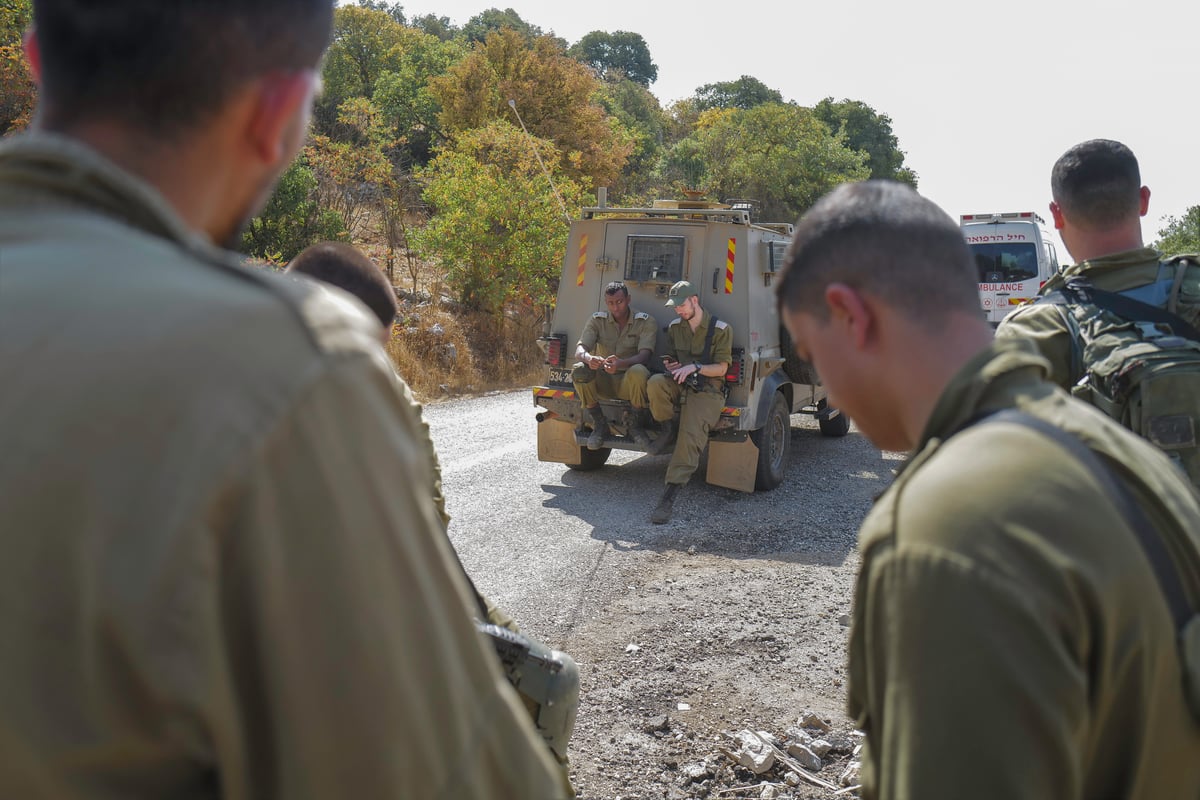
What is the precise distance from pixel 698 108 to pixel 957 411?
178 feet

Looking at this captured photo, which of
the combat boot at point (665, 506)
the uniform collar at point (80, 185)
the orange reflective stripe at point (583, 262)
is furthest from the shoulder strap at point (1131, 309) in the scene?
the orange reflective stripe at point (583, 262)

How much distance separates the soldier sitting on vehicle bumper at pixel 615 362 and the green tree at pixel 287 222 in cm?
875

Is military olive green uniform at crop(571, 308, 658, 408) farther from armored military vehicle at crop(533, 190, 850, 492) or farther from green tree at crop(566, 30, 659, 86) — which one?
green tree at crop(566, 30, 659, 86)

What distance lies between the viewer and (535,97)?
2572 centimetres

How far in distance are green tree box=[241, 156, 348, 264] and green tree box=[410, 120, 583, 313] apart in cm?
181

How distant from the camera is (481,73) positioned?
81.9 ft

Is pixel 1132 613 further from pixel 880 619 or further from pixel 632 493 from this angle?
pixel 632 493

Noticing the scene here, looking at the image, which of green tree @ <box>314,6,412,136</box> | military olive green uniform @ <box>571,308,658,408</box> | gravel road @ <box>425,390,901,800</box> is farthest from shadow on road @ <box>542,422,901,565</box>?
green tree @ <box>314,6,412,136</box>

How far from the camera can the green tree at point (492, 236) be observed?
55.3ft

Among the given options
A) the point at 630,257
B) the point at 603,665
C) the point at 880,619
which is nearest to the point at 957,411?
the point at 880,619

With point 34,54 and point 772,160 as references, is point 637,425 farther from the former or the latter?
point 772,160

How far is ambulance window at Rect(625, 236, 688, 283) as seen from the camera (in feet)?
29.1

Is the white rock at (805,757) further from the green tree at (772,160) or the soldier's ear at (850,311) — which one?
the green tree at (772,160)

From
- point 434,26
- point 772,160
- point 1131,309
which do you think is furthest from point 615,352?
point 434,26
